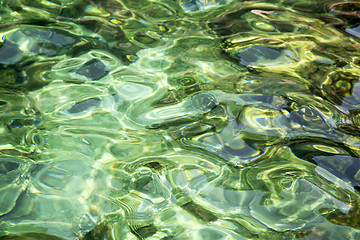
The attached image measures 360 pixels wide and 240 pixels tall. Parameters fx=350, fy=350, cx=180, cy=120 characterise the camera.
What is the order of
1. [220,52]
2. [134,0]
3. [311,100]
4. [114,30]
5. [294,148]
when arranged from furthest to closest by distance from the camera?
[134,0] < [114,30] < [220,52] < [311,100] < [294,148]

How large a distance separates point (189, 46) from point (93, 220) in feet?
4.60

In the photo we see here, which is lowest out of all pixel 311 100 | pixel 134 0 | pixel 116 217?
pixel 116 217

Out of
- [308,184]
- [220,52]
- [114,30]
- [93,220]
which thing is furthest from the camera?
[114,30]

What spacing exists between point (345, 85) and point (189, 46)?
3.26 ft

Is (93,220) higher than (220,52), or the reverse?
(220,52)

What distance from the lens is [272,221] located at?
4.37 feet

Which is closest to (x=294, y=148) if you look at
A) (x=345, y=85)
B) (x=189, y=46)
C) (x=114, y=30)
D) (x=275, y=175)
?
(x=275, y=175)

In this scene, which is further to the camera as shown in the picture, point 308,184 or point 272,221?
point 308,184

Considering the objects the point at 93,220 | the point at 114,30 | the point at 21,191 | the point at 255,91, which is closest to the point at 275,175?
the point at 255,91

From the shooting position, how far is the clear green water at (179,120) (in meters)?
1.35

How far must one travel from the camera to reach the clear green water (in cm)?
135

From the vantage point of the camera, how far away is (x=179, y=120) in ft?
5.95

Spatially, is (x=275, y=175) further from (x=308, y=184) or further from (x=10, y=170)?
(x=10, y=170)

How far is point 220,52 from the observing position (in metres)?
2.30
